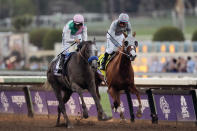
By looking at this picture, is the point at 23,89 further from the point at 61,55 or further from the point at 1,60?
the point at 1,60

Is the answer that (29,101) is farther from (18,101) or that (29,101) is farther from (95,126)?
(95,126)

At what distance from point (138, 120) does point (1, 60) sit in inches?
848

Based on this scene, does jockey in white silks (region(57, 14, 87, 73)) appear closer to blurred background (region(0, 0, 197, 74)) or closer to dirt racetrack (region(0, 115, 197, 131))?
dirt racetrack (region(0, 115, 197, 131))

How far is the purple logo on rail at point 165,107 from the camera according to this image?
12.8m

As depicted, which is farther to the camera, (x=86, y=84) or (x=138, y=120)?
(x=138, y=120)

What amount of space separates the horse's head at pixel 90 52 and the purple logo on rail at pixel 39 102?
342 centimetres

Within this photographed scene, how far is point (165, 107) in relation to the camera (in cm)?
1288

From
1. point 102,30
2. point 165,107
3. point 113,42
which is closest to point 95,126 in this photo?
point 165,107

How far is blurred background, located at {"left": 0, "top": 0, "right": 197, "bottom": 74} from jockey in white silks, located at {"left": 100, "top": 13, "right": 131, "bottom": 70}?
4.01 ft

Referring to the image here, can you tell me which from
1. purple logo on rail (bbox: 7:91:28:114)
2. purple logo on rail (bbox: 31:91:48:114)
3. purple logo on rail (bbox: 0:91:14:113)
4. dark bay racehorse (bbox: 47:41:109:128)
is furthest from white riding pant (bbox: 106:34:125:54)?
purple logo on rail (bbox: 0:91:14:113)

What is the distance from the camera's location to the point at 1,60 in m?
34.0

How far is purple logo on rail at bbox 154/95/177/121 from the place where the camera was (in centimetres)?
1279

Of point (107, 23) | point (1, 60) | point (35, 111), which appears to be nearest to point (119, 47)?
point (35, 111)

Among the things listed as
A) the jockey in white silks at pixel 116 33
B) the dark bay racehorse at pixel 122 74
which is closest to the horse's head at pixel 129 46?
the dark bay racehorse at pixel 122 74
